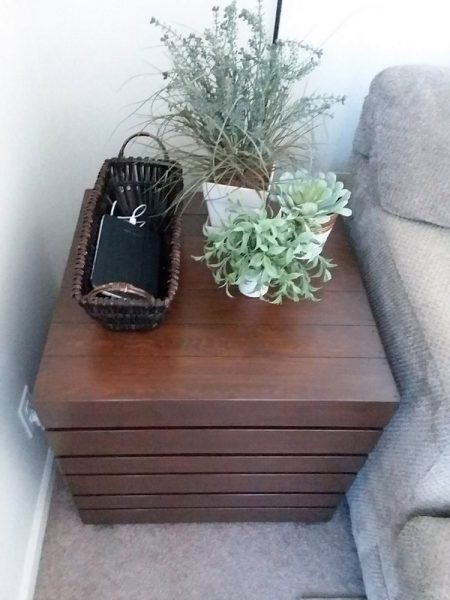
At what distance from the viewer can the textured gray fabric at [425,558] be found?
81 cm

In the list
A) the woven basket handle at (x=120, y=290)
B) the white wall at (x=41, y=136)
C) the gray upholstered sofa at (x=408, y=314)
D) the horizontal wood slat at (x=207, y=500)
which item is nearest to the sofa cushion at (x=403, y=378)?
the gray upholstered sofa at (x=408, y=314)

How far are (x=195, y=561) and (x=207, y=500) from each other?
177mm

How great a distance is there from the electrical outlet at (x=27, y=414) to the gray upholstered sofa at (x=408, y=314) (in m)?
0.73

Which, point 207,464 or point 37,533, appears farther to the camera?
point 37,533

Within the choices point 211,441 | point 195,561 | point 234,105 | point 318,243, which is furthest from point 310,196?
point 195,561

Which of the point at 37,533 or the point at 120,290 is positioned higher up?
the point at 120,290

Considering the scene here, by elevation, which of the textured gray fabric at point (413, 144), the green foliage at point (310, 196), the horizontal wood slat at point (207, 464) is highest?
the textured gray fabric at point (413, 144)

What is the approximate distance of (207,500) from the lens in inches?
41.9

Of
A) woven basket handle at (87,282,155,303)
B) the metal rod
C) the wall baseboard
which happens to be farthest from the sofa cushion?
the wall baseboard

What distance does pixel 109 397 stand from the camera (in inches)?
31.3

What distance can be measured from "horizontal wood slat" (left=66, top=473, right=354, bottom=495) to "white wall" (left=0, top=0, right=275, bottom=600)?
168mm

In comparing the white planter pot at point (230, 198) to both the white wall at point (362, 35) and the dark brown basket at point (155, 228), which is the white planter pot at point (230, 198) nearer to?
the dark brown basket at point (155, 228)

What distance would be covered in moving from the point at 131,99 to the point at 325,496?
3.28 feet

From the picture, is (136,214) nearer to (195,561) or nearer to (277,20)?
(277,20)
